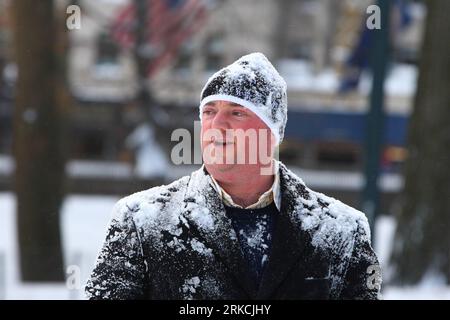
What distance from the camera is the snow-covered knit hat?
89.6 inches

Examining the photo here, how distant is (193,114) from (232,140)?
14024mm

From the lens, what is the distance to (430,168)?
28.5ft

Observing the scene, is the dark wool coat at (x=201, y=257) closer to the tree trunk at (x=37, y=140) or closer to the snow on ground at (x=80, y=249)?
the snow on ground at (x=80, y=249)

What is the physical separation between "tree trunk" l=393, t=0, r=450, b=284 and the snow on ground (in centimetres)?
24

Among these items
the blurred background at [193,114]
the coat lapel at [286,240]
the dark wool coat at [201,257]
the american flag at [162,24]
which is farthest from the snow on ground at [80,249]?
the american flag at [162,24]

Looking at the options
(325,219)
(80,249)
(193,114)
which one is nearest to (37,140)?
(80,249)

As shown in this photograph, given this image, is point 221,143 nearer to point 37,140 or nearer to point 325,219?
point 325,219

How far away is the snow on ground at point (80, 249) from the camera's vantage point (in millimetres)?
7184

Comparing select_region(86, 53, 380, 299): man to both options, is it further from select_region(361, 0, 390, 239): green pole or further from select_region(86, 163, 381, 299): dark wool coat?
select_region(361, 0, 390, 239): green pole

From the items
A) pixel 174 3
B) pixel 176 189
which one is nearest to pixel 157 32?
pixel 174 3

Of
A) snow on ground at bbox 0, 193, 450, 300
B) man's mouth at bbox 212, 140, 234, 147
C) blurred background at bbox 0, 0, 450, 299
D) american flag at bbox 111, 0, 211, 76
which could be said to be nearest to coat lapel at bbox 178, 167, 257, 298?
man's mouth at bbox 212, 140, 234, 147

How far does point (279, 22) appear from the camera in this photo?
21.2 meters

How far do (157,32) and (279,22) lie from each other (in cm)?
861

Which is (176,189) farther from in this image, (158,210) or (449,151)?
(449,151)
